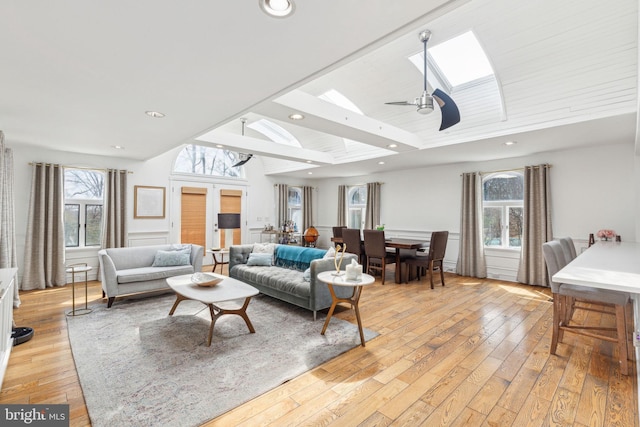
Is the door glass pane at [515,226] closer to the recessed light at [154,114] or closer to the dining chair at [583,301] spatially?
the dining chair at [583,301]

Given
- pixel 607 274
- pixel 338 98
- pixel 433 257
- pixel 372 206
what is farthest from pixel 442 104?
pixel 372 206

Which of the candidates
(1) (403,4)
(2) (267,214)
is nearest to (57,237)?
(2) (267,214)

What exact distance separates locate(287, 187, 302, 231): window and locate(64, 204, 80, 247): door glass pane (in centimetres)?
487

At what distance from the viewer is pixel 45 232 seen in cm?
485

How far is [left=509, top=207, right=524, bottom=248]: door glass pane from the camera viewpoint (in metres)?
5.51

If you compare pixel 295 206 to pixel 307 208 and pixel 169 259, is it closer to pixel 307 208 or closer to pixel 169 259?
pixel 307 208

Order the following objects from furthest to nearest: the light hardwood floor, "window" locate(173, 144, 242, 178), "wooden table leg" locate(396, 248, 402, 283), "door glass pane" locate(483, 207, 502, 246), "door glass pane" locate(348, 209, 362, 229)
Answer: "door glass pane" locate(348, 209, 362, 229) → "window" locate(173, 144, 242, 178) → "door glass pane" locate(483, 207, 502, 246) → "wooden table leg" locate(396, 248, 402, 283) → the light hardwood floor

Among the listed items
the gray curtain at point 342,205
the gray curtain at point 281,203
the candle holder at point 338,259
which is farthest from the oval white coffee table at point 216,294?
the gray curtain at point 342,205

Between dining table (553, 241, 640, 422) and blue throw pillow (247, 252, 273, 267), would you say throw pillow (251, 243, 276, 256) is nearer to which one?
blue throw pillow (247, 252, 273, 267)

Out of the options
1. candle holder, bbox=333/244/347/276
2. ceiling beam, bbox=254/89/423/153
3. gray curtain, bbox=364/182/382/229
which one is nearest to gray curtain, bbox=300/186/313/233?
gray curtain, bbox=364/182/382/229

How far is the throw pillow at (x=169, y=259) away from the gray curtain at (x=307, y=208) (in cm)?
451

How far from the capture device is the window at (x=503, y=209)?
5.54m

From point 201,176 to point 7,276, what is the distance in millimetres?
4455

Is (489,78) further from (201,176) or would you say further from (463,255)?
(201,176)
